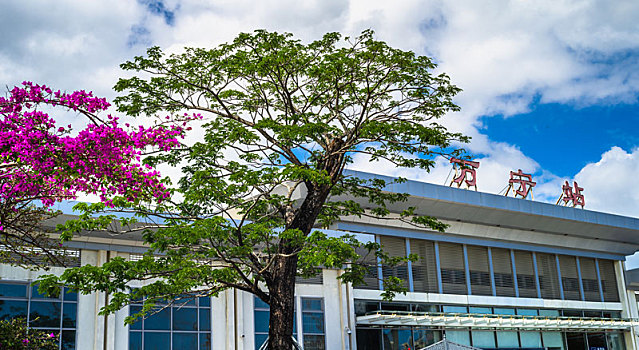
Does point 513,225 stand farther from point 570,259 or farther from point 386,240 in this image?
point 386,240

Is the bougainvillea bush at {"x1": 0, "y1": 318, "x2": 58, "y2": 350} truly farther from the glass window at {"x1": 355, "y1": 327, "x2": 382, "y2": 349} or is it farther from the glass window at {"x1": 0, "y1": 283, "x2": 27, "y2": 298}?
the glass window at {"x1": 355, "y1": 327, "x2": 382, "y2": 349}

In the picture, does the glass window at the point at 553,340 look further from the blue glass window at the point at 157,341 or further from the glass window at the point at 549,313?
the blue glass window at the point at 157,341

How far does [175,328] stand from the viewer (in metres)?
23.5

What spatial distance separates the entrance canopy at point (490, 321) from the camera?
89.0 ft

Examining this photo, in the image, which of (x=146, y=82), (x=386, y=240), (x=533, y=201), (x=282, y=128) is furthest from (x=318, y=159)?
(x=533, y=201)

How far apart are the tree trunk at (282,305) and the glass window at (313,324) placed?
1163 centimetres

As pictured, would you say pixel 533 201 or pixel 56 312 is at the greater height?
pixel 533 201

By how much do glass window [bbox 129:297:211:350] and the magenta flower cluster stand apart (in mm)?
10652

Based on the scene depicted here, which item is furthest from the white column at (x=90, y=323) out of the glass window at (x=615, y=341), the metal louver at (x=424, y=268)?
the glass window at (x=615, y=341)

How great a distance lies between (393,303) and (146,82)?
16571mm

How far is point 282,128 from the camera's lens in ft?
47.3

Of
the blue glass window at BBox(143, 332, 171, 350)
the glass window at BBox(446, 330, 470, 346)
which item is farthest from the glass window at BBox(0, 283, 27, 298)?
the glass window at BBox(446, 330, 470, 346)

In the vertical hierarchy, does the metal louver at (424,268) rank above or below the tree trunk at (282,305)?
above

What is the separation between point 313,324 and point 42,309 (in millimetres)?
9939
